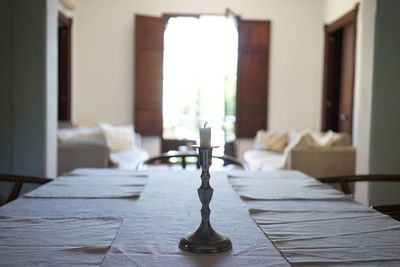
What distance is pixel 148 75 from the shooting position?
→ 8586 millimetres

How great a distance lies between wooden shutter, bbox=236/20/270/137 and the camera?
8.66 m

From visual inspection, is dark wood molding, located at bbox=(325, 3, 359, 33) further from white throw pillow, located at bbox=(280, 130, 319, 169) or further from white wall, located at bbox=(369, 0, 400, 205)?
white wall, located at bbox=(369, 0, 400, 205)

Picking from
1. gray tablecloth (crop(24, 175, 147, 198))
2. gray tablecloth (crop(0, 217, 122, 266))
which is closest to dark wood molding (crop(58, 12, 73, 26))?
gray tablecloth (crop(24, 175, 147, 198))

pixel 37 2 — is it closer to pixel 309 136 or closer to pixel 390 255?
pixel 309 136

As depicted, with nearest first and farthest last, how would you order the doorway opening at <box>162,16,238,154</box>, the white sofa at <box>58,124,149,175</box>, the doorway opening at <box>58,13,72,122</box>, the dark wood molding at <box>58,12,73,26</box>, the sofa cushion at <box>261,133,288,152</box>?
the white sofa at <box>58,124,149,175</box>
the dark wood molding at <box>58,12,73,26</box>
the sofa cushion at <box>261,133,288,152</box>
the doorway opening at <box>58,13,72,122</box>
the doorway opening at <box>162,16,238,154</box>

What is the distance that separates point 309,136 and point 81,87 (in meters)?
4.37

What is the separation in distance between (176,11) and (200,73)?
3.78 feet

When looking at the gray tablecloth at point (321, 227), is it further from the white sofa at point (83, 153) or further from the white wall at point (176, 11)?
the white wall at point (176, 11)

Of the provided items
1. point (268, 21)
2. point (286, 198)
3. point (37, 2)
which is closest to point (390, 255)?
point (286, 198)

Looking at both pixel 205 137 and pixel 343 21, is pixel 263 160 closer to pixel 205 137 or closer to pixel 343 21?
pixel 343 21

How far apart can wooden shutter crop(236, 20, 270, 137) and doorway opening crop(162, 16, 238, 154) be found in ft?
0.49

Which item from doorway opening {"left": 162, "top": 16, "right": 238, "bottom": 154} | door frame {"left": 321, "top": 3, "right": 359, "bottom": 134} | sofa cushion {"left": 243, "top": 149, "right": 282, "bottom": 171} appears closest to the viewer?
sofa cushion {"left": 243, "top": 149, "right": 282, "bottom": 171}

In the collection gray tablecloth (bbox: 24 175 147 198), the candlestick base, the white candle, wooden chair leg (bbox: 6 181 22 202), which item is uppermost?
the white candle

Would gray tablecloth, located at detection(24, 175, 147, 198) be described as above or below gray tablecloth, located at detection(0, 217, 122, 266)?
below
